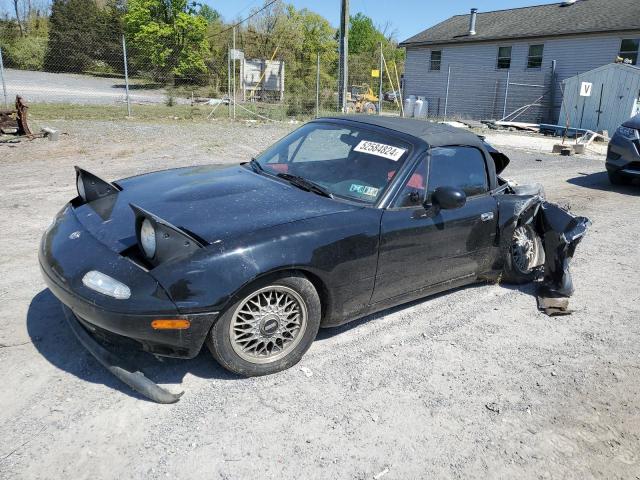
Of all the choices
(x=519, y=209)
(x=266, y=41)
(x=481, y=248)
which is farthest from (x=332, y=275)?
(x=266, y=41)

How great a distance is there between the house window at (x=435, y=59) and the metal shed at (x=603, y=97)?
1065cm

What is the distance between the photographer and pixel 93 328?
8.97 feet

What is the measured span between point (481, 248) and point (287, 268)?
1948 millimetres

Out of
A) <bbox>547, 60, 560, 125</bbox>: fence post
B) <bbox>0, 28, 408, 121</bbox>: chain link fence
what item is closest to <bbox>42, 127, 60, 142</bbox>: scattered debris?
<bbox>0, 28, 408, 121</bbox>: chain link fence

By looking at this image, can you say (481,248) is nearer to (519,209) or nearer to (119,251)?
(519,209)

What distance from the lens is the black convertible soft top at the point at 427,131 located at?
12.5ft

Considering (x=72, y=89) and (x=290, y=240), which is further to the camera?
(x=72, y=89)

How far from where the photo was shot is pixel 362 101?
28.9 metres

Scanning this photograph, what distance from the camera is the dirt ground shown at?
7.88 feet

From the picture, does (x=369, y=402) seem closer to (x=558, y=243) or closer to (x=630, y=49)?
(x=558, y=243)

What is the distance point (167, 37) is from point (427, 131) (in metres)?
38.2

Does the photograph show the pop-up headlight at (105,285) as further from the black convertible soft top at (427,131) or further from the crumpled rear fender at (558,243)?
the crumpled rear fender at (558,243)

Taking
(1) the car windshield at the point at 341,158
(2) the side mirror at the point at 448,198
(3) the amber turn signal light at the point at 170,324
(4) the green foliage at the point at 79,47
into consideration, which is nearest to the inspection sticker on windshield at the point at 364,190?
(1) the car windshield at the point at 341,158

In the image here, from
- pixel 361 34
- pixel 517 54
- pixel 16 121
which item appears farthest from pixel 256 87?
pixel 361 34
